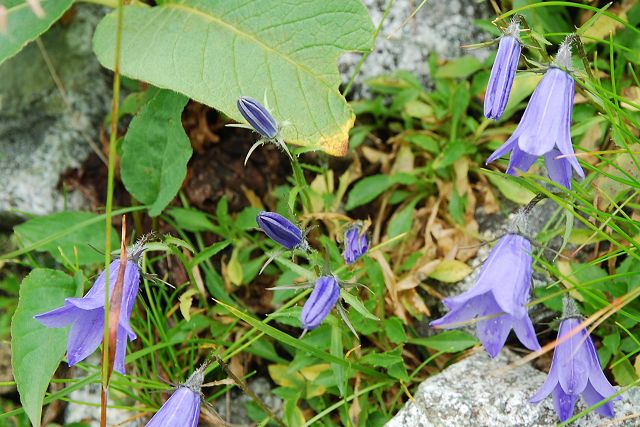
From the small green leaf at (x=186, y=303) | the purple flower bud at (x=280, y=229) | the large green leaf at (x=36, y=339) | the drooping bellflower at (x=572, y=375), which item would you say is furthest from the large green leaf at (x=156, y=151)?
the drooping bellflower at (x=572, y=375)

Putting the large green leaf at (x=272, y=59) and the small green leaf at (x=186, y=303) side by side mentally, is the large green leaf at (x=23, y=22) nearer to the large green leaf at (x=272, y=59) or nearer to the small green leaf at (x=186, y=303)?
the large green leaf at (x=272, y=59)

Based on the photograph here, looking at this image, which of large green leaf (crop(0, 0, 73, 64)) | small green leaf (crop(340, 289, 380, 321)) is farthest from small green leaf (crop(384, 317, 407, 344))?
large green leaf (crop(0, 0, 73, 64))

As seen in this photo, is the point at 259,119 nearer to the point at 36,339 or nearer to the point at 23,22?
the point at 36,339

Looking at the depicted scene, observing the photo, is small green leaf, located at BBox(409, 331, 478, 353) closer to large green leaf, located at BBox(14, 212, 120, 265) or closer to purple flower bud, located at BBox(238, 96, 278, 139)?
purple flower bud, located at BBox(238, 96, 278, 139)

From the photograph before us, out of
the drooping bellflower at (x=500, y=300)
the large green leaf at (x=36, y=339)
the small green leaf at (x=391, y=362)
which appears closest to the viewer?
the drooping bellflower at (x=500, y=300)

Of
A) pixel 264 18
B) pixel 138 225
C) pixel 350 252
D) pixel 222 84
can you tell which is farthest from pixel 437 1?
pixel 138 225

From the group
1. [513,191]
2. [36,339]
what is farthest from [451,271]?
[36,339]
